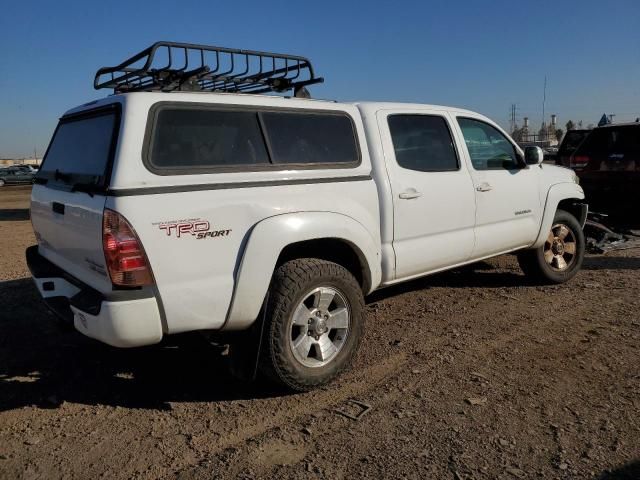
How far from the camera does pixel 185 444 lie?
3.08 metres

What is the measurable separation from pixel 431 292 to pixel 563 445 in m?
3.04

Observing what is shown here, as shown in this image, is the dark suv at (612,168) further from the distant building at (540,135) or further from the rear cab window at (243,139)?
the distant building at (540,135)

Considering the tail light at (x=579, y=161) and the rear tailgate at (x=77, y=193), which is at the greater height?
the rear tailgate at (x=77, y=193)

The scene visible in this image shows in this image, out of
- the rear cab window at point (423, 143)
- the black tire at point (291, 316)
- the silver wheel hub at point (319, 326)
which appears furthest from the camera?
the rear cab window at point (423, 143)

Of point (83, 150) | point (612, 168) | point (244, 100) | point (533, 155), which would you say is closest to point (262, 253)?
point (244, 100)

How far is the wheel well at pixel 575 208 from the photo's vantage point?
630 centimetres

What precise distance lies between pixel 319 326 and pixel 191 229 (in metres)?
1.15

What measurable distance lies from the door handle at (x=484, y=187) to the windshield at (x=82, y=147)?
3.16 m

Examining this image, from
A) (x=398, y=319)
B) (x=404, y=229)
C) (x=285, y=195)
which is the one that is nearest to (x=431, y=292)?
(x=398, y=319)

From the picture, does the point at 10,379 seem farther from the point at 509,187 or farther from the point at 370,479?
the point at 509,187

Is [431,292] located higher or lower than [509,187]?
lower

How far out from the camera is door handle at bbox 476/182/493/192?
4.96 m

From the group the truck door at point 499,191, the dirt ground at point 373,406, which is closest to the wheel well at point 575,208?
the truck door at point 499,191

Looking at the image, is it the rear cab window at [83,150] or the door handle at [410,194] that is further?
the door handle at [410,194]
